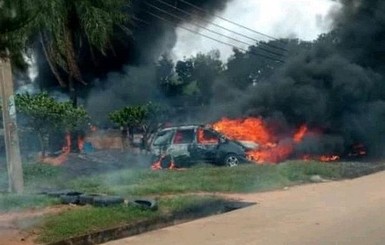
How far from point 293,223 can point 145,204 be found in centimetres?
248

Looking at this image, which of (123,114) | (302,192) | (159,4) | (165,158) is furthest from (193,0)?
(302,192)

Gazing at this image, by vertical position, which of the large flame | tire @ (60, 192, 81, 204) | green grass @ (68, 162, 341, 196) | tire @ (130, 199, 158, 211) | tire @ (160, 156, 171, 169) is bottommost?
tire @ (130, 199, 158, 211)

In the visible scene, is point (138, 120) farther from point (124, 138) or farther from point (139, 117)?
point (124, 138)

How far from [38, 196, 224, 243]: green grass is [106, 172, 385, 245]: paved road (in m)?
0.41

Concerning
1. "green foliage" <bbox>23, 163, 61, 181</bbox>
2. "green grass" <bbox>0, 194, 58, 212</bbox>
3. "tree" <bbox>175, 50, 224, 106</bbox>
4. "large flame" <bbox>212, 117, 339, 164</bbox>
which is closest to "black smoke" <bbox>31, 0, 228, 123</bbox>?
"tree" <bbox>175, 50, 224, 106</bbox>

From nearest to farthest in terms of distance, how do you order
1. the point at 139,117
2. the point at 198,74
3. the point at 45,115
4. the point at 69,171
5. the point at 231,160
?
the point at 69,171, the point at 45,115, the point at 231,160, the point at 139,117, the point at 198,74

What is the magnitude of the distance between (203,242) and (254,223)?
170 centimetres

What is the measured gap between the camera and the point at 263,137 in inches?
1173

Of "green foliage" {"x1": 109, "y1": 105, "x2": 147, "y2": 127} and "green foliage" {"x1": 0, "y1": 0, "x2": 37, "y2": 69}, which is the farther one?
"green foliage" {"x1": 109, "y1": 105, "x2": 147, "y2": 127}

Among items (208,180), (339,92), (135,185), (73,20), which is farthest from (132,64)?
(73,20)

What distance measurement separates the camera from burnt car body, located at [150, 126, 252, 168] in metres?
24.3

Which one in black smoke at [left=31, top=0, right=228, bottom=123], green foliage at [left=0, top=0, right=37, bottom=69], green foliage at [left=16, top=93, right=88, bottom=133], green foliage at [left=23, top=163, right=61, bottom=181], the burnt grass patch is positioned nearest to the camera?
green foliage at [left=0, top=0, right=37, bottom=69]

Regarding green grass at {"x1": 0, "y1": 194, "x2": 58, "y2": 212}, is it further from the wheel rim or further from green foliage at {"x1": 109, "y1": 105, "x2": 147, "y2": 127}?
green foliage at {"x1": 109, "y1": 105, "x2": 147, "y2": 127}

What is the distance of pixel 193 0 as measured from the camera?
126ft
